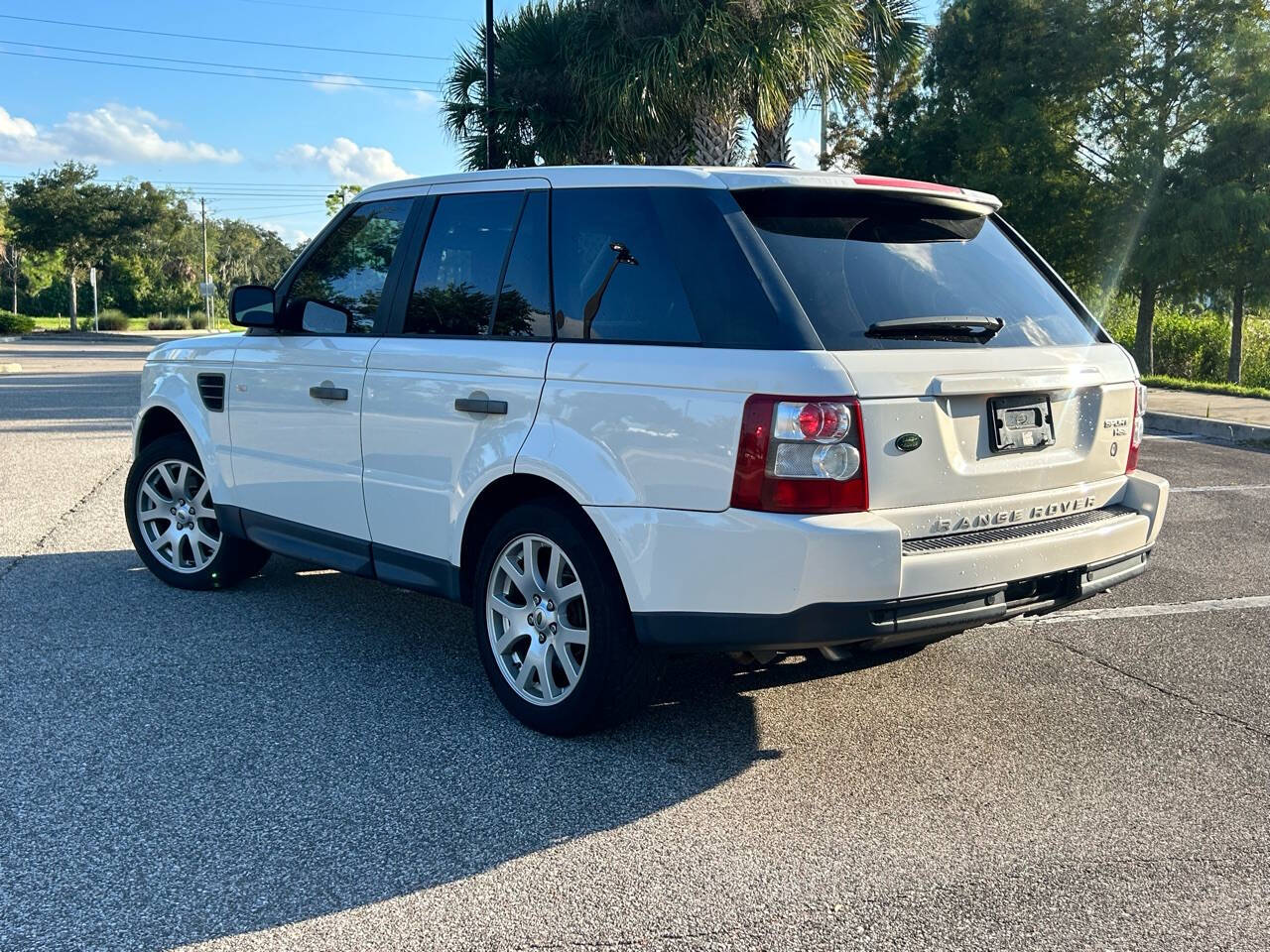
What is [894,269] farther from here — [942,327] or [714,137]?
[714,137]

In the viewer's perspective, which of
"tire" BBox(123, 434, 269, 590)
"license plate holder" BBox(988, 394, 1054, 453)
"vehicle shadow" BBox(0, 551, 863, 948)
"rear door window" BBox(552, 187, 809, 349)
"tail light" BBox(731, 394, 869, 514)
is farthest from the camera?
"tire" BBox(123, 434, 269, 590)

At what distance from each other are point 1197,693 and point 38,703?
14.5 ft

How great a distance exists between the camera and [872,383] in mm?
3449

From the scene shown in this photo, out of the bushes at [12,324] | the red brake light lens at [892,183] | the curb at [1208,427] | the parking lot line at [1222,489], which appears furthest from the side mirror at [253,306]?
the bushes at [12,324]

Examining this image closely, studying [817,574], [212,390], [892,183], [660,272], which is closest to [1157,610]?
[892,183]

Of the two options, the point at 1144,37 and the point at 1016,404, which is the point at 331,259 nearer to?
the point at 1016,404

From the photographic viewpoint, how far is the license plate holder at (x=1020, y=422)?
3.76m

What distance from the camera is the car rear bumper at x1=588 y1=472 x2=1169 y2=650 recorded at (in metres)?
3.42

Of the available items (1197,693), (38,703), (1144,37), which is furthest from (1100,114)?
(38,703)

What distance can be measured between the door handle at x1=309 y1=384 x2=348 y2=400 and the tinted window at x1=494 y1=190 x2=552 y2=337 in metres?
0.87

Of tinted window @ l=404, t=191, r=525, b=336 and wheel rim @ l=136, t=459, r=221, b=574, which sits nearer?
tinted window @ l=404, t=191, r=525, b=336

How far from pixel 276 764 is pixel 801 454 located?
199 cm

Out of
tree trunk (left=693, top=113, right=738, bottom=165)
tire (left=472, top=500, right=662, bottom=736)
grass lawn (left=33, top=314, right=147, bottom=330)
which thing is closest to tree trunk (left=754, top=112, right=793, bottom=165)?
tree trunk (left=693, top=113, right=738, bottom=165)

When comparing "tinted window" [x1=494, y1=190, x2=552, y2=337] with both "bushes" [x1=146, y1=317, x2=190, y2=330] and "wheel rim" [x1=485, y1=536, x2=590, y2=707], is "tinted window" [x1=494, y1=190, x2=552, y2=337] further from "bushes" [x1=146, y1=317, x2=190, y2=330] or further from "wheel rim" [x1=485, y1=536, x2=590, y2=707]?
"bushes" [x1=146, y1=317, x2=190, y2=330]
